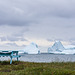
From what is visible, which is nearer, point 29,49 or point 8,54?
point 8,54

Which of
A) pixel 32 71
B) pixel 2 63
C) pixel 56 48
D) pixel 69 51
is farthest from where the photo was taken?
pixel 69 51

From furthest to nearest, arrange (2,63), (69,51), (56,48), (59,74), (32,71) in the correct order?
1. (69,51)
2. (56,48)
3. (2,63)
4. (32,71)
5. (59,74)

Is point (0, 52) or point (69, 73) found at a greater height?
point (0, 52)

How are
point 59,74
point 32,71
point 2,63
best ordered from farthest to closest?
point 2,63 → point 32,71 → point 59,74

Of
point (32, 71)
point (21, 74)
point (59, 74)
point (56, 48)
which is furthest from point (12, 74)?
point (56, 48)

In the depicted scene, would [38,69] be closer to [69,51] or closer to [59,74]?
[59,74]

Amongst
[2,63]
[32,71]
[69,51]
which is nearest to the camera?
[32,71]

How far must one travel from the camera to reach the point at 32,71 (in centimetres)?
910

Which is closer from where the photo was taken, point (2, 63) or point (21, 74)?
point (21, 74)

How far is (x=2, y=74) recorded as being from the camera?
28.4ft

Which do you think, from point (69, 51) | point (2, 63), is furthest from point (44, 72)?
point (69, 51)

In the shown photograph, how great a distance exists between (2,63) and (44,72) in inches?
216

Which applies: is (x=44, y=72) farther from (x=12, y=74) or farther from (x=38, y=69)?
(x=12, y=74)

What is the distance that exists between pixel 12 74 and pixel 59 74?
214cm
